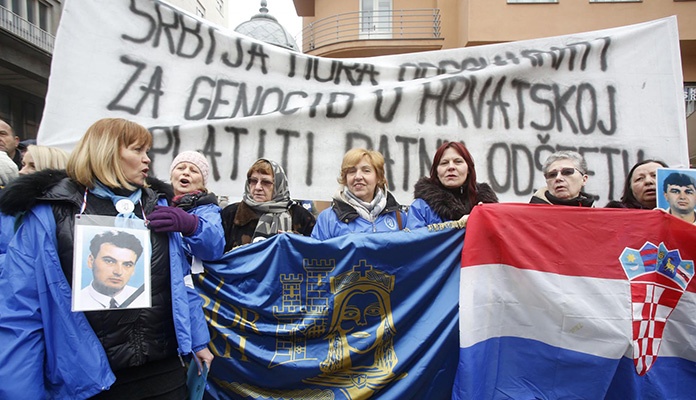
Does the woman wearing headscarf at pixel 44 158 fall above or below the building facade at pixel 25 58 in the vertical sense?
below

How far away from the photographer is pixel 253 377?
7.57ft

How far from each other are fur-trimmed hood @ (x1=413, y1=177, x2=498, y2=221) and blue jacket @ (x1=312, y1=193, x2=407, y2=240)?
225 millimetres

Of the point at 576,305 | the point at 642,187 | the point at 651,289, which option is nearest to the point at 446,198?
the point at 576,305

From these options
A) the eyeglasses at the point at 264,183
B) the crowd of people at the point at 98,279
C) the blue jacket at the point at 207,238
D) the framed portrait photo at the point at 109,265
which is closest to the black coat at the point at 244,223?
the eyeglasses at the point at 264,183

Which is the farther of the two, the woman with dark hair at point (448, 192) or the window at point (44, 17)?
the window at point (44, 17)

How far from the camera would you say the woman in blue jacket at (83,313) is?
1.44m

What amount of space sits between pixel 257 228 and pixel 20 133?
18.4 meters

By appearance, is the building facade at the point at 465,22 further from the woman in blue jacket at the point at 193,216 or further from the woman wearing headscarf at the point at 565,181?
the woman in blue jacket at the point at 193,216

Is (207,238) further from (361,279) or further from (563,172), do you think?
(563,172)

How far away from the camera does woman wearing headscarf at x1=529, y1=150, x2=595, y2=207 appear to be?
2.90 meters

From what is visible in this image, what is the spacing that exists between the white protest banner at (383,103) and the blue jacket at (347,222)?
37.7 inches

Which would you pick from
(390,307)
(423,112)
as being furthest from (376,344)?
(423,112)

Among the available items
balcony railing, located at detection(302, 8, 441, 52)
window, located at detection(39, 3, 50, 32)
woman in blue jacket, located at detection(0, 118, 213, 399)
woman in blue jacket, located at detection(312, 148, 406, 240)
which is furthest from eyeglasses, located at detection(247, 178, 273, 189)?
window, located at detection(39, 3, 50, 32)

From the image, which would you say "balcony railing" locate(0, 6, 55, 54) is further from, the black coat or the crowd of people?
the crowd of people
